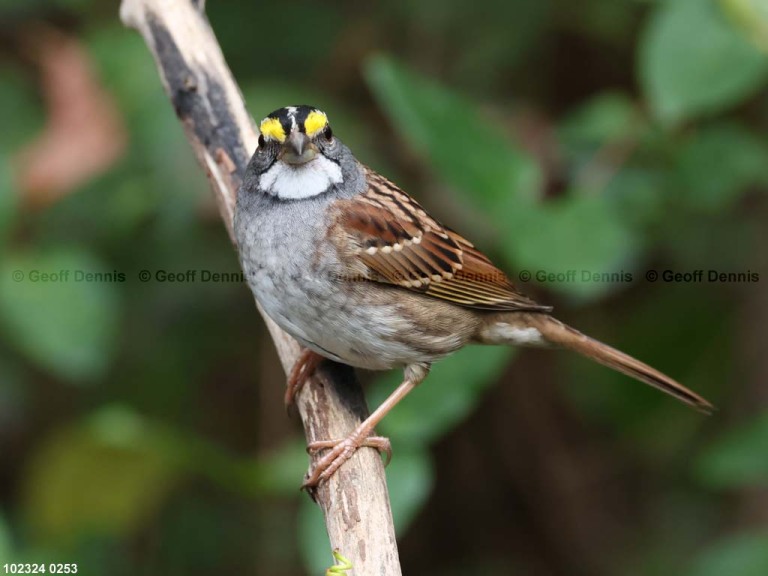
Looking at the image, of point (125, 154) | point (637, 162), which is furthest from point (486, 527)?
point (125, 154)

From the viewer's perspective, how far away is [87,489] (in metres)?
4.38

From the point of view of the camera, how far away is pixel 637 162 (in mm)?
4188

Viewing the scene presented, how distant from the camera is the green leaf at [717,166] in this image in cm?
411

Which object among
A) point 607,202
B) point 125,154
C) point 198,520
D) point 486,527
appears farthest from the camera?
point 486,527

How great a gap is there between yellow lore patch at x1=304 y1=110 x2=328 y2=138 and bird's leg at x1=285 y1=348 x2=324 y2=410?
0.69 metres

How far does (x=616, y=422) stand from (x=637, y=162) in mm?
1324

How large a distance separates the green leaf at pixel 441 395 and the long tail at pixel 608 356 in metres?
0.19

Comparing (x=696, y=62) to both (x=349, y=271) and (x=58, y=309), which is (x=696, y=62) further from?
(x=58, y=309)

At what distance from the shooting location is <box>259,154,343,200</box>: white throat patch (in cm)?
315

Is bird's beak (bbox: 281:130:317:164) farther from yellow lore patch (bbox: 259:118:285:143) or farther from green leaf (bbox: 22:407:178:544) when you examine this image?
green leaf (bbox: 22:407:178:544)

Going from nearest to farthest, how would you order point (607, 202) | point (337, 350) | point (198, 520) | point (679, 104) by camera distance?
point (337, 350) < point (679, 104) < point (607, 202) < point (198, 520)

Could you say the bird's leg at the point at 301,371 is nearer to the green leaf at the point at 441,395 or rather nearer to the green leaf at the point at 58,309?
the green leaf at the point at 441,395

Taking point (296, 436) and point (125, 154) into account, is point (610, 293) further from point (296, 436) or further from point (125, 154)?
point (125, 154)

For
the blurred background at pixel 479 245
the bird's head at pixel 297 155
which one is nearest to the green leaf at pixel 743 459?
the blurred background at pixel 479 245
